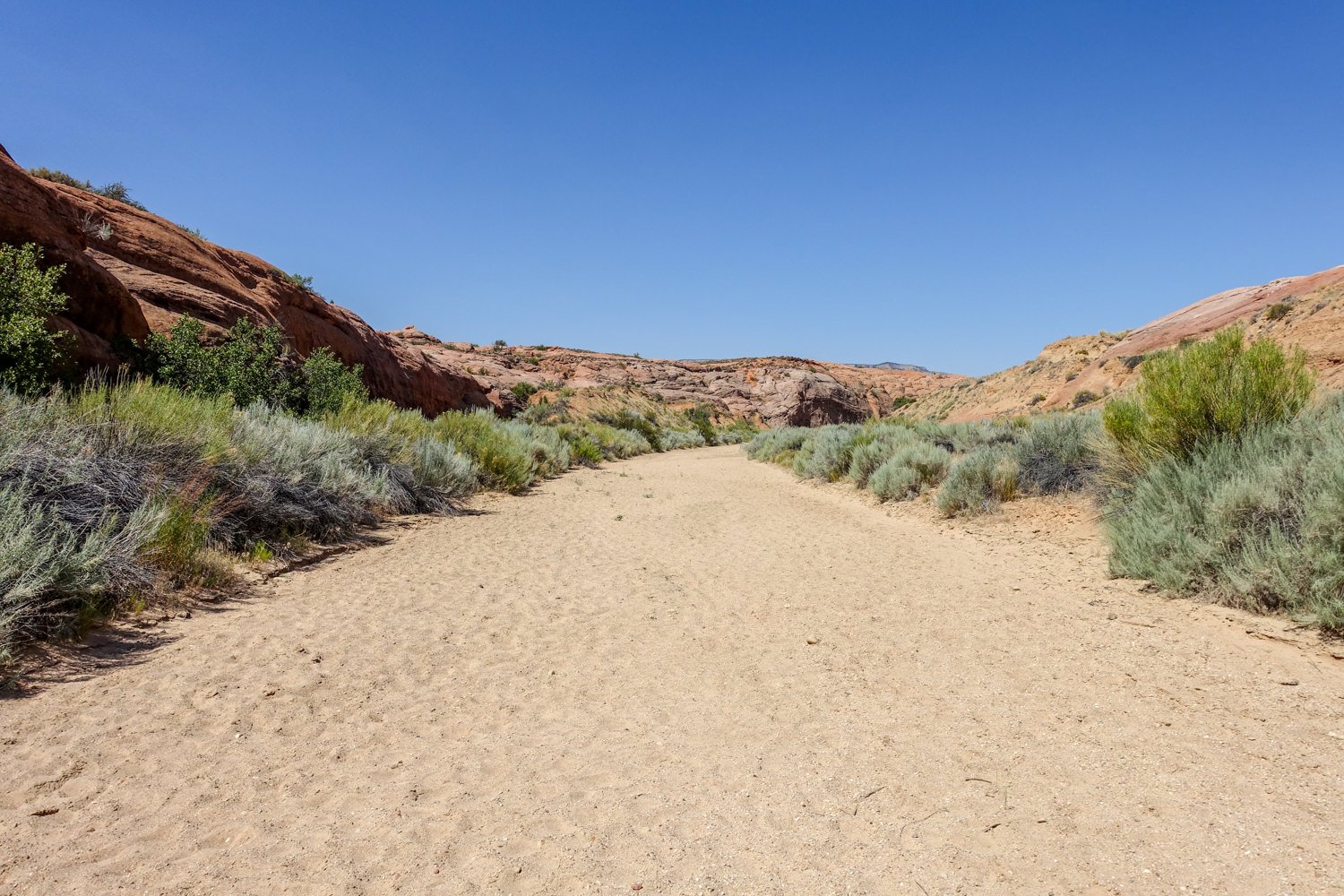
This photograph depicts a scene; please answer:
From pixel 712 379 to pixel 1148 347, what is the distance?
3757 centimetres

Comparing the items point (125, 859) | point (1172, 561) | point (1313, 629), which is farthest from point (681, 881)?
point (1172, 561)

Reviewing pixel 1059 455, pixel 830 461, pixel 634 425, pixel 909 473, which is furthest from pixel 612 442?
pixel 1059 455

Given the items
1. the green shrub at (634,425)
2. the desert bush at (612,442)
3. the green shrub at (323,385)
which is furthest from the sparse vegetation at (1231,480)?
the green shrub at (634,425)

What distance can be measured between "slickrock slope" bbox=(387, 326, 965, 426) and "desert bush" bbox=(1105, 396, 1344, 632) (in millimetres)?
41202

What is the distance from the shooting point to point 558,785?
9.99 feet

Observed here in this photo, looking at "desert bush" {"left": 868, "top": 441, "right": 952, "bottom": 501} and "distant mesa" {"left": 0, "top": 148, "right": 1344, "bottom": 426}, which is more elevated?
"distant mesa" {"left": 0, "top": 148, "right": 1344, "bottom": 426}

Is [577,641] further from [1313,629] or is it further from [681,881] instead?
[1313,629]

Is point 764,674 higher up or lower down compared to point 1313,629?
lower down

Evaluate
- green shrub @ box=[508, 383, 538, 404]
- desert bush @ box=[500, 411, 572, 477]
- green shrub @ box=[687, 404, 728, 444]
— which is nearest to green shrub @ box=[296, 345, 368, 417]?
desert bush @ box=[500, 411, 572, 477]

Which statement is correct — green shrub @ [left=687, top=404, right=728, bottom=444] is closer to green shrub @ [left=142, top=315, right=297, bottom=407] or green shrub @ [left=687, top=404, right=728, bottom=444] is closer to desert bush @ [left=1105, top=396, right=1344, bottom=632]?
green shrub @ [left=142, top=315, right=297, bottom=407]

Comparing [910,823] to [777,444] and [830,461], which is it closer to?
[830,461]

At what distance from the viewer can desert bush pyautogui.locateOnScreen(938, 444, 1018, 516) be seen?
32.3 ft

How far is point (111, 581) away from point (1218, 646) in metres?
7.75

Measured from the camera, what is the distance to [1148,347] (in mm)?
29766
